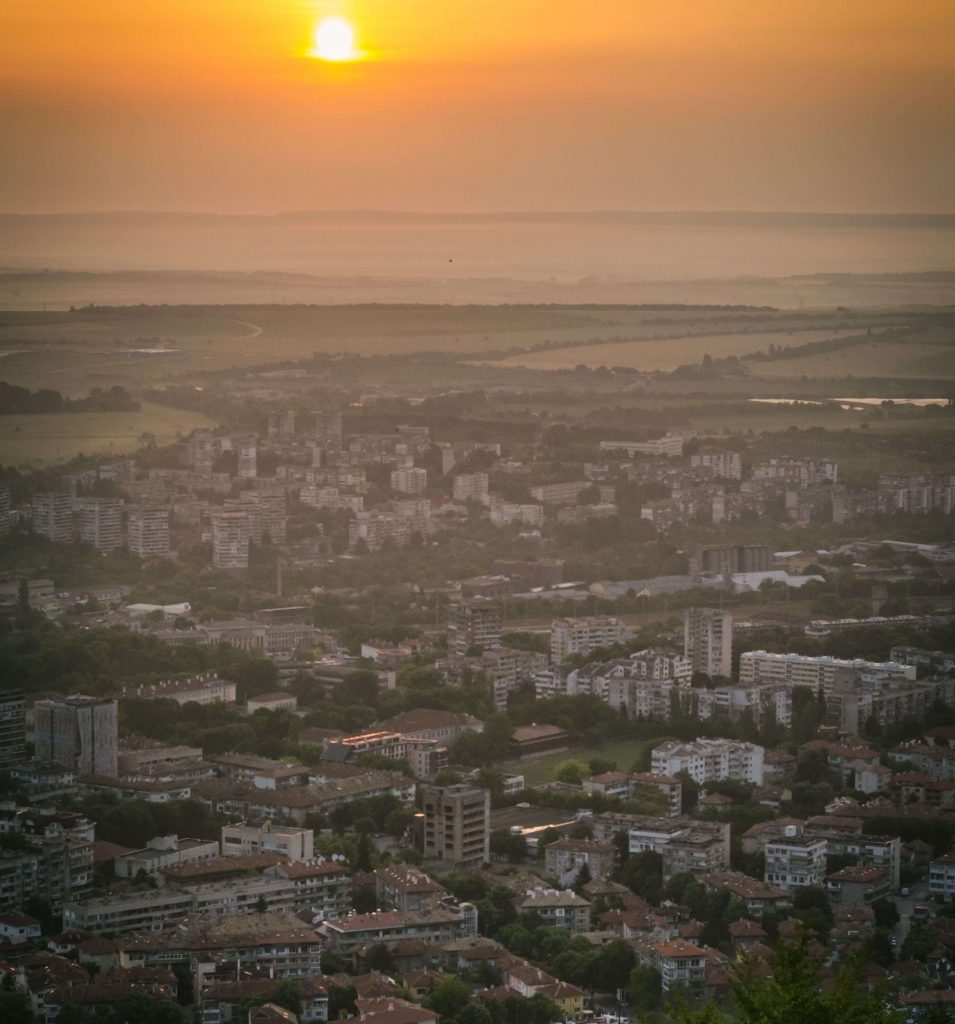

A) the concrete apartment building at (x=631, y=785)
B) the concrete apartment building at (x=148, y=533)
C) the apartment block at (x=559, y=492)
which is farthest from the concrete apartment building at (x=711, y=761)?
the apartment block at (x=559, y=492)

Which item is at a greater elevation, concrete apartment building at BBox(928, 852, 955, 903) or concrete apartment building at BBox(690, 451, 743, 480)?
concrete apartment building at BBox(690, 451, 743, 480)

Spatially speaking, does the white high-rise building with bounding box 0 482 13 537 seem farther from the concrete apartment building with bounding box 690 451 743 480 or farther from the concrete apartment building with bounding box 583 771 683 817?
the concrete apartment building with bounding box 583 771 683 817

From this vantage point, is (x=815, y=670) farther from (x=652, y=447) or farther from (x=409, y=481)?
(x=652, y=447)

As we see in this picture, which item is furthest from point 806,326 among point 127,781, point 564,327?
point 127,781

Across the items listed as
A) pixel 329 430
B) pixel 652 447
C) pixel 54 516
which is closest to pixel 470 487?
pixel 329 430

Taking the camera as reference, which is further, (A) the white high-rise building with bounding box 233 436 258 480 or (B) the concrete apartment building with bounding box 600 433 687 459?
(B) the concrete apartment building with bounding box 600 433 687 459

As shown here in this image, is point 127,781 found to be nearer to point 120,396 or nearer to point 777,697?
point 777,697

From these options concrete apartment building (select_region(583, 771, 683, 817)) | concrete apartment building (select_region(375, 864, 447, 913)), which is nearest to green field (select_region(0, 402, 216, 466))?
concrete apartment building (select_region(583, 771, 683, 817))
